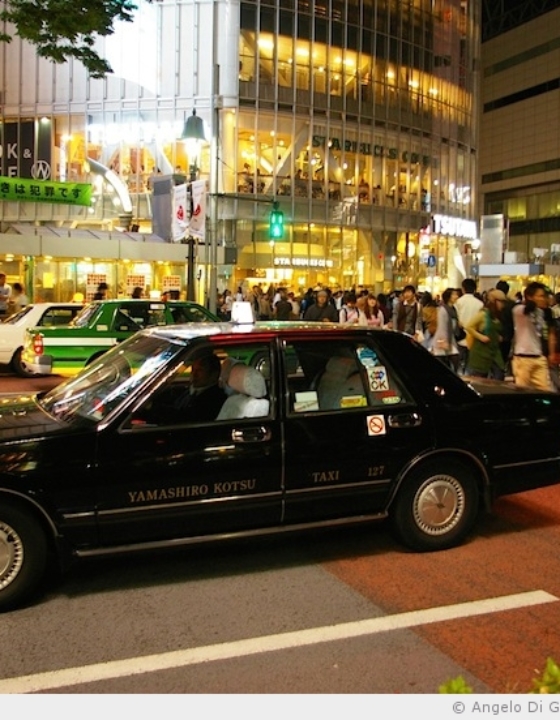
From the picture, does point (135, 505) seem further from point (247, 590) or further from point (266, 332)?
point (266, 332)

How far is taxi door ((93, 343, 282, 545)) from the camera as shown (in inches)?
169

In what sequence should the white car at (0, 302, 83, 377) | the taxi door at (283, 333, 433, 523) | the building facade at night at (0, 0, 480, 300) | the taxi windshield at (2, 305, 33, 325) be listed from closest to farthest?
1. the taxi door at (283, 333, 433, 523)
2. the white car at (0, 302, 83, 377)
3. the taxi windshield at (2, 305, 33, 325)
4. the building facade at night at (0, 0, 480, 300)

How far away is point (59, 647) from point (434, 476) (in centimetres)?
267

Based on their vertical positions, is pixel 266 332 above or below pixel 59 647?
above

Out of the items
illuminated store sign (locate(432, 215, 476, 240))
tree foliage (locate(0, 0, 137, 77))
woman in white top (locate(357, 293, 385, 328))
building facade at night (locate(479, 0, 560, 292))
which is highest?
building facade at night (locate(479, 0, 560, 292))

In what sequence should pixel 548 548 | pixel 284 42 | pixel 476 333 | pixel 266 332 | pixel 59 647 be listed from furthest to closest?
1. pixel 284 42
2. pixel 476 333
3. pixel 548 548
4. pixel 266 332
5. pixel 59 647

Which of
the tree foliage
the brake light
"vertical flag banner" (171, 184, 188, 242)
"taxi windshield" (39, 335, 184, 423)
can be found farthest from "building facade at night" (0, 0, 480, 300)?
"taxi windshield" (39, 335, 184, 423)

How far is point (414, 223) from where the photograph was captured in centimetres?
4138

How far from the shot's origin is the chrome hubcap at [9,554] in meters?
4.05

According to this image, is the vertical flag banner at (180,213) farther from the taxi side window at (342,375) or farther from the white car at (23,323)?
the taxi side window at (342,375)

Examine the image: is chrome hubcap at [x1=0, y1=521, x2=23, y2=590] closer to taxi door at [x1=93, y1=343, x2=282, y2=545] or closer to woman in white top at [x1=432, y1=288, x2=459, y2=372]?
taxi door at [x1=93, y1=343, x2=282, y2=545]

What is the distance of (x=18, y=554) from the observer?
4086 millimetres

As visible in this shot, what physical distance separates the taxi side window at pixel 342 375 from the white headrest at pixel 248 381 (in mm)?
219

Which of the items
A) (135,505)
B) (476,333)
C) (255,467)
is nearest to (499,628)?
(255,467)
